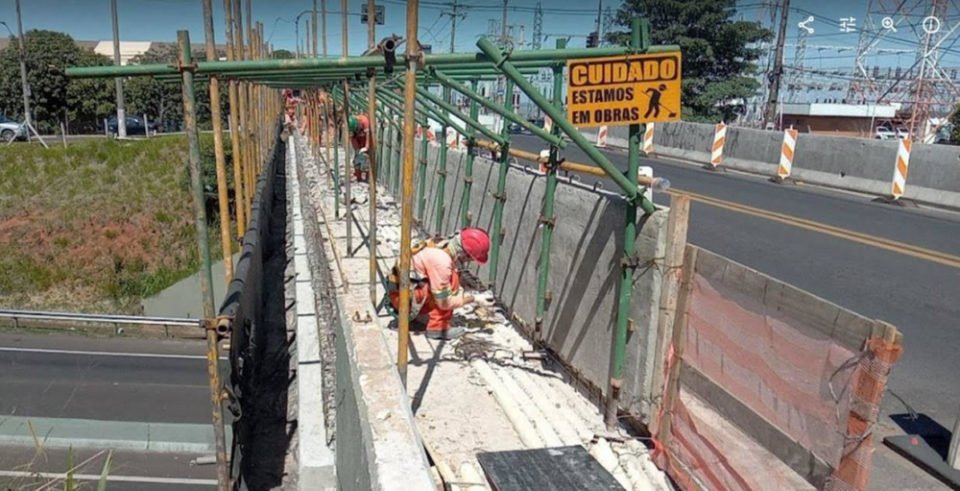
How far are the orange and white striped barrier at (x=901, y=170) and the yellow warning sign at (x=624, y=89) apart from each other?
39.0ft

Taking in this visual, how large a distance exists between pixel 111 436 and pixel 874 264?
1452 cm

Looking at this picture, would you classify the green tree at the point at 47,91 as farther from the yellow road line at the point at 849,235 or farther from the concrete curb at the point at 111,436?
the yellow road line at the point at 849,235

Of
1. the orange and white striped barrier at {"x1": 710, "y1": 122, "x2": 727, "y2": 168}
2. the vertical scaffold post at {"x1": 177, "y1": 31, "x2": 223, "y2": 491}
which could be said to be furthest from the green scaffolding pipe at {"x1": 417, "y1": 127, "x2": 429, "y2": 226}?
the orange and white striped barrier at {"x1": 710, "y1": 122, "x2": 727, "y2": 168}

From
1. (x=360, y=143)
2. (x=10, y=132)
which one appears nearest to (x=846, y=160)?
(x=360, y=143)

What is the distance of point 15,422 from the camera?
1486 centimetres

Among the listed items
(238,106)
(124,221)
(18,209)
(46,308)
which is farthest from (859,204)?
(18,209)

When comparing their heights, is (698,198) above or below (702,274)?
below

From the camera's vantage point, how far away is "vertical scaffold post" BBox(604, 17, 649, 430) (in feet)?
14.2

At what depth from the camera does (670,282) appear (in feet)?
13.4

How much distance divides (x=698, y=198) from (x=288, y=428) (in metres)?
10.5

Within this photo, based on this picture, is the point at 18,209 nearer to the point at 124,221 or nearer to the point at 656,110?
the point at 124,221

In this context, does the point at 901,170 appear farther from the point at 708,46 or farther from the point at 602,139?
the point at 708,46

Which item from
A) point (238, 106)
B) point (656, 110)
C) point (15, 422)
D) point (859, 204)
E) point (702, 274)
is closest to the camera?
point (702, 274)

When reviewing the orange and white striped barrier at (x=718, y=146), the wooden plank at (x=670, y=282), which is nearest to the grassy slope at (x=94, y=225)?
the orange and white striped barrier at (x=718, y=146)
